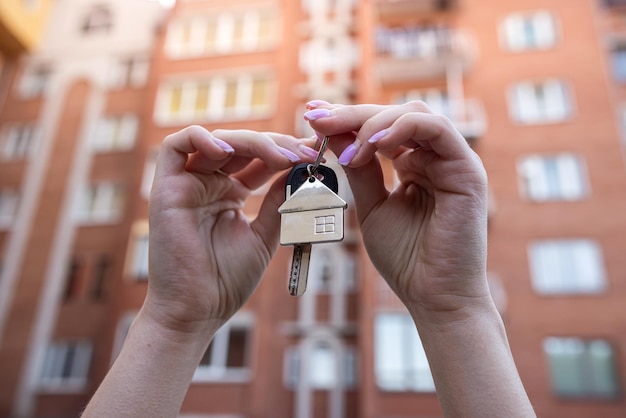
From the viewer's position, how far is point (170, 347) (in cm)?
93

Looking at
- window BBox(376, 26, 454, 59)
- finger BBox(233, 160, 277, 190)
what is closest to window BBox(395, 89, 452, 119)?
window BBox(376, 26, 454, 59)

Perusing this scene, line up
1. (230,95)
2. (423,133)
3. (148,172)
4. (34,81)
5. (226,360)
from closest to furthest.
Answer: (423,133) → (226,360) → (148,172) → (230,95) → (34,81)

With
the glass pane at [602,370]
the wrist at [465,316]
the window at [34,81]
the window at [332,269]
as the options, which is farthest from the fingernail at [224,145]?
the window at [34,81]

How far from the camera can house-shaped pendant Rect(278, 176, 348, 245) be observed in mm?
907

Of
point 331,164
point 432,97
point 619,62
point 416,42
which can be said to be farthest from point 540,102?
point 331,164

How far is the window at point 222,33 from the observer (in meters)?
11.4

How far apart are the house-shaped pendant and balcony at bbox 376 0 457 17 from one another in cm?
1048

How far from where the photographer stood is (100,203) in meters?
11.5

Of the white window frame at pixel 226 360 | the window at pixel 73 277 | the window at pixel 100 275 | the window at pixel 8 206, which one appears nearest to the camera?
the white window frame at pixel 226 360

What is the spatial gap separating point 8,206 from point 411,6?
9.77 meters

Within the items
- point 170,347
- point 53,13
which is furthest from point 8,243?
point 170,347

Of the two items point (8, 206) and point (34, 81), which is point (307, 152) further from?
point (34, 81)

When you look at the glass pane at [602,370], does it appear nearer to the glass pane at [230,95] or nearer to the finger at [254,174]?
the glass pane at [230,95]

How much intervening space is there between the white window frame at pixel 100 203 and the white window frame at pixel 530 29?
27.8 feet
